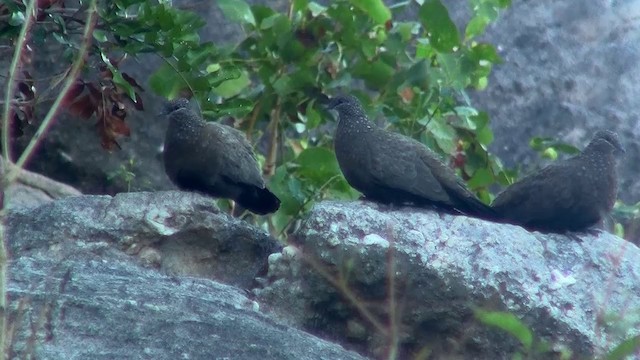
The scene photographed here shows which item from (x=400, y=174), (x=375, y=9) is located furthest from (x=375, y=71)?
(x=400, y=174)

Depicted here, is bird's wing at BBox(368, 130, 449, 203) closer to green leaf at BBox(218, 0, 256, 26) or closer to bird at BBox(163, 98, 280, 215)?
bird at BBox(163, 98, 280, 215)

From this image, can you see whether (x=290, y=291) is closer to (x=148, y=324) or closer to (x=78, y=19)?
(x=148, y=324)

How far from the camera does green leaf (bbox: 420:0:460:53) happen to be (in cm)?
683

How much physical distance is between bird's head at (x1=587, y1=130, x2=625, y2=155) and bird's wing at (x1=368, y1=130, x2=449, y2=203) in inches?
38.4

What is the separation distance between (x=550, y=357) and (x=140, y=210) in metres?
2.01

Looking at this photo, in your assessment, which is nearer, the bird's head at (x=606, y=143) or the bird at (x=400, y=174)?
the bird at (x=400, y=174)

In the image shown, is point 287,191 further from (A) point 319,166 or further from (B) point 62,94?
(B) point 62,94

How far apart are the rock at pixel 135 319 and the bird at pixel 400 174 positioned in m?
1.10

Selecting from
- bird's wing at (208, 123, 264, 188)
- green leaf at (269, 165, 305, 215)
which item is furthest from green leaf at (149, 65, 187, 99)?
green leaf at (269, 165, 305, 215)

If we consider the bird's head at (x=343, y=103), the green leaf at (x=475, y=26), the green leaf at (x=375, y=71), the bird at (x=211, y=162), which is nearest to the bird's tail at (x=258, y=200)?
the bird at (x=211, y=162)

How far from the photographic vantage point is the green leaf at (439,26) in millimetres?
6834

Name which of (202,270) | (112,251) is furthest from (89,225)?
(202,270)

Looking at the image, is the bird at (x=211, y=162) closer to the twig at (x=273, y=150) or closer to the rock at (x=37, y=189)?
the twig at (x=273, y=150)

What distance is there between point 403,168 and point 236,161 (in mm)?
984
